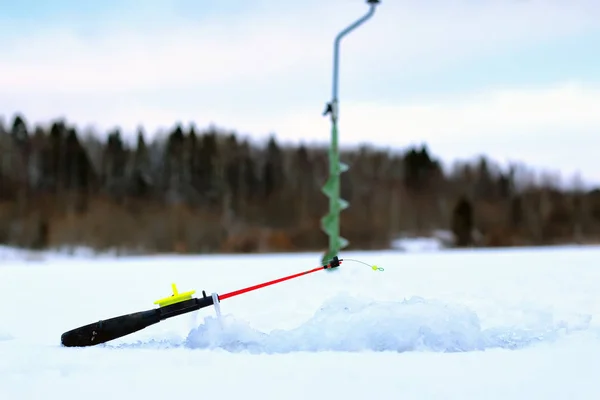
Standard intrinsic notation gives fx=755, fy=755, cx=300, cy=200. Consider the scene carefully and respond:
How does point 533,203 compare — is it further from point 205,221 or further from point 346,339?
point 346,339

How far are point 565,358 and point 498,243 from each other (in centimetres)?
4240

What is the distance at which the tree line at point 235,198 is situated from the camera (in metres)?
41.9

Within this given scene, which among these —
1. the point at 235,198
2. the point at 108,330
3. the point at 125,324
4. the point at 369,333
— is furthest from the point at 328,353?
the point at 235,198

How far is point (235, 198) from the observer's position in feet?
165

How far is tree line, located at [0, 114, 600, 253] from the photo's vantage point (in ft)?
137

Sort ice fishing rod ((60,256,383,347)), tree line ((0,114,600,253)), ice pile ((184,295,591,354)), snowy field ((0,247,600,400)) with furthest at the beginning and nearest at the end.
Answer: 1. tree line ((0,114,600,253))
2. ice fishing rod ((60,256,383,347))
3. ice pile ((184,295,591,354))
4. snowy field ((0,247,600,400))

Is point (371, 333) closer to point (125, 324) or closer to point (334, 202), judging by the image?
point (125, 324)

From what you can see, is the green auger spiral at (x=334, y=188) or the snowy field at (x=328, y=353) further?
the green auger spiral at (x=334, y=188)

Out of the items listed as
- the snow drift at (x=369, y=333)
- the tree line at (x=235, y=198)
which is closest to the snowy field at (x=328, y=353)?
the snow drift at (x=369, y=333)

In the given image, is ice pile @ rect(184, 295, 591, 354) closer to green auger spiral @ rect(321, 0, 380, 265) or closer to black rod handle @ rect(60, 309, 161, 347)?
black rod handle @ rect(60, 309, 161, 347)

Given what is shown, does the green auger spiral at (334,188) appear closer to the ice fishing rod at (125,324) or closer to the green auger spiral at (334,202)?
the green auger spiral at (334,202)

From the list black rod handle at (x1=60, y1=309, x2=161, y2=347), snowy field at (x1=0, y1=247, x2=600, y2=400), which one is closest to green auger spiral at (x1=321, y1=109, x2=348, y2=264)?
snowy field at (x1=0, y1=247, x2=600, y2=400)

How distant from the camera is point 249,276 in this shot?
14.2m

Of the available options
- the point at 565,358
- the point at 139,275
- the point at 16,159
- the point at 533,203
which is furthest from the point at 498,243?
the point at 565,358
